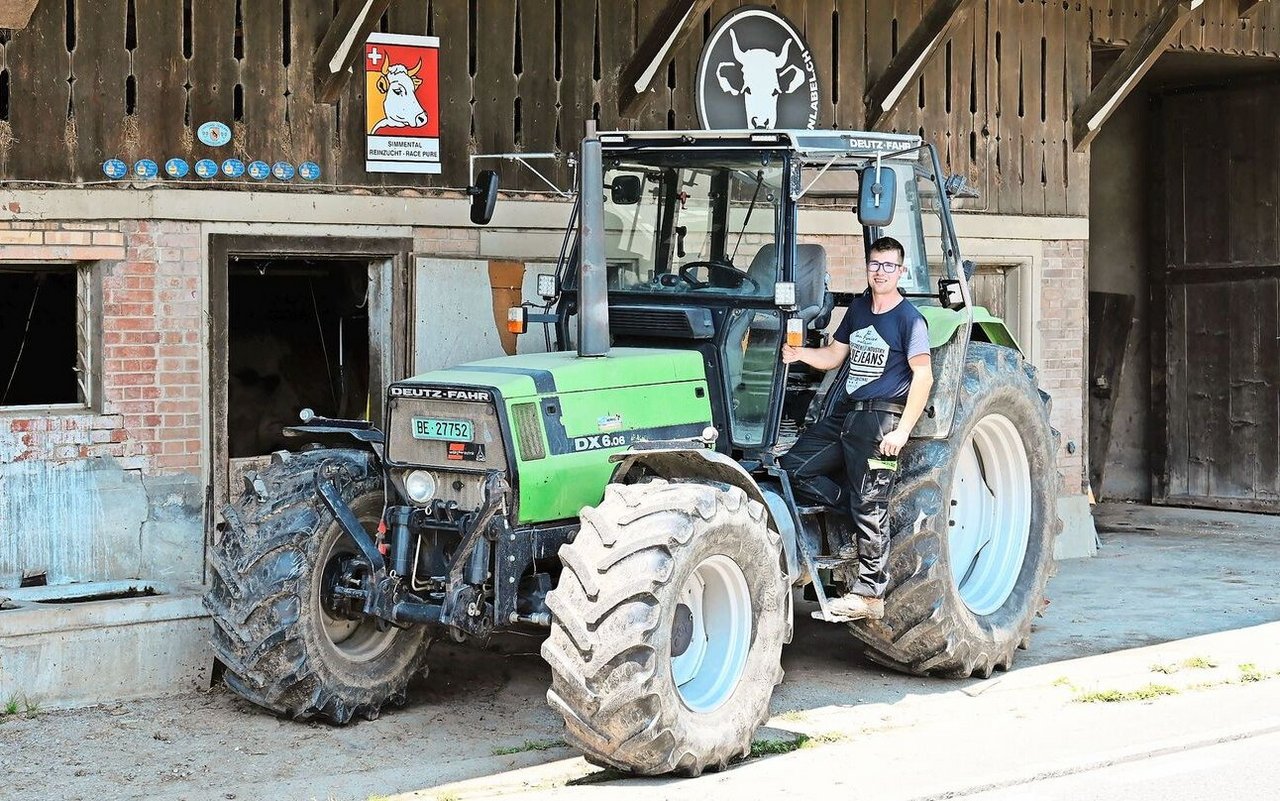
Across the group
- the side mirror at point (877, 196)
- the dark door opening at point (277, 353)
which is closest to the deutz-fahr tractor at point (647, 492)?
the side mirror at point (877, 196)

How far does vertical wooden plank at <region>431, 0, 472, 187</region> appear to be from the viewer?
10.3 meters

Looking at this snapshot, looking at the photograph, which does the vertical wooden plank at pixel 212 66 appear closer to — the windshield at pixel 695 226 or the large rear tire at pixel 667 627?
the windshield at pixel 695 226


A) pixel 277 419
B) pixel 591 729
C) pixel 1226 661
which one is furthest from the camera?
pixel 277 419

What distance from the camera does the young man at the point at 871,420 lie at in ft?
26.1

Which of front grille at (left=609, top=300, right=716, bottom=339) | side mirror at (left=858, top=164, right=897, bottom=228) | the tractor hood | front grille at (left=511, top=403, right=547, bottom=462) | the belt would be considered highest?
side mirror at (left=858, top=164, right=897, bottom=228)

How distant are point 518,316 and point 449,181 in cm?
244

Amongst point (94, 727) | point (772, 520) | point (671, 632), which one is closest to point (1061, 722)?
point (772, 520)

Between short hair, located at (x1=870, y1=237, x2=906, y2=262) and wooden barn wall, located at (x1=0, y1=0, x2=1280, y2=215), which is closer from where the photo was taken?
short hair, located at (x1=870, y1=237, x2=906, y2=262)

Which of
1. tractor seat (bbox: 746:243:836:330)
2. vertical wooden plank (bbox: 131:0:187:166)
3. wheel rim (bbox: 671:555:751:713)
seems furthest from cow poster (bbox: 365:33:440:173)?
wheel rim (bbox: 671:555:751:713)

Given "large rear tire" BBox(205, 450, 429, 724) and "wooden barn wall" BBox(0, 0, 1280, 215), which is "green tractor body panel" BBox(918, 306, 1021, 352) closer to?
"large rear tire" BBox(205, 450, 429, 724)

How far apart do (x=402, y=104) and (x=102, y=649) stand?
3.80m

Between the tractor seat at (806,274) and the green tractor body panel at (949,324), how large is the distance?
0.53 meters

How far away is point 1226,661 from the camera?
877 cm

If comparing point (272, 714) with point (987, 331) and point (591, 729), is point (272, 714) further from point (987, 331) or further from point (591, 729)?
point (987, 331)
